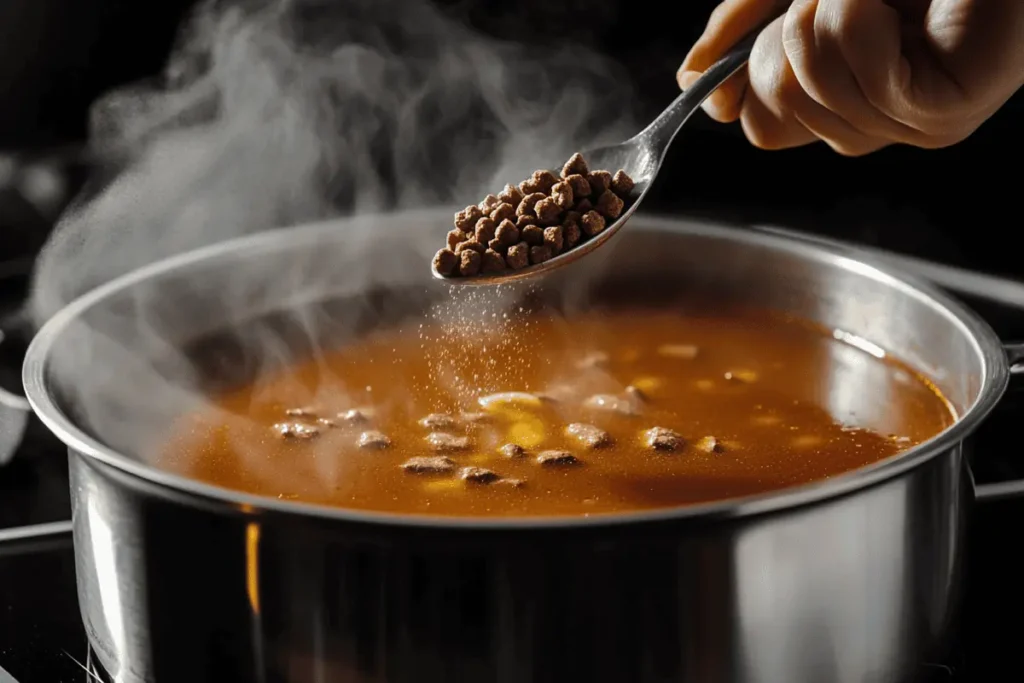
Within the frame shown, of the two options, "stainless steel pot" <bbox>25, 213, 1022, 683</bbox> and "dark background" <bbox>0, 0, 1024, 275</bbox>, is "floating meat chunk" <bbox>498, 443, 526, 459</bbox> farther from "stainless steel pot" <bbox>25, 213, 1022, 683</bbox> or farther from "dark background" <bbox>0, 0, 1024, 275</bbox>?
"dark background" <bbox>0, 0, 1024, 275</bbox>

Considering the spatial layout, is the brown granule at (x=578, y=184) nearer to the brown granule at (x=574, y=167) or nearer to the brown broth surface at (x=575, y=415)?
the brown granule at (x=574, y=167)

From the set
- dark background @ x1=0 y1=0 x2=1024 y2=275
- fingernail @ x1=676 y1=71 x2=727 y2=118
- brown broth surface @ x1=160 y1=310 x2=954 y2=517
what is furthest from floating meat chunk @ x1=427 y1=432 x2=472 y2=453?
dark background @ x1=0 y1=0 x2=1024 y2=275

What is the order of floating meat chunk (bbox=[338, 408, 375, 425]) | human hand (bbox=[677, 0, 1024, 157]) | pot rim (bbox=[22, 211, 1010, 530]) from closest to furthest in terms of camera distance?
pot rim (bbox=[22, 211, 1010, 530]) → human hand (bbox=[677, 0, 1024, 157]) → floating meat chunk (bbox=[338, 408, 375, 425])

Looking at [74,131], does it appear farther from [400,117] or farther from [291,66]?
[400,117]

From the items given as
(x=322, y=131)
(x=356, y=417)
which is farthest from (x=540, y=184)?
(x=322, y=131)

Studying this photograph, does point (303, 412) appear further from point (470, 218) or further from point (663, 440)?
point (663, 440)

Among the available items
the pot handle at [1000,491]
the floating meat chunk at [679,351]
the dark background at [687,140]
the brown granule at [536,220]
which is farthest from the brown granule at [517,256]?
the dark background at [687,140]
